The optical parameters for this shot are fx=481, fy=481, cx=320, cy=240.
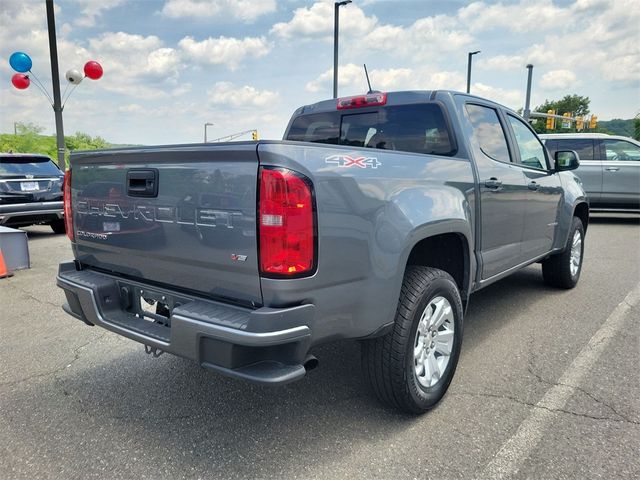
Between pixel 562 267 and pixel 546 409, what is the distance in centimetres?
278

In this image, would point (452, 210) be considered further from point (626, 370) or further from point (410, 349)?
point (626, 370)

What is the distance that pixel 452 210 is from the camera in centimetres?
288

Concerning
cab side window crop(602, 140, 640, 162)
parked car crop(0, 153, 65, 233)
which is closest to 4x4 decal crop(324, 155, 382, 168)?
parked car crop(0, 153, 65, 233)

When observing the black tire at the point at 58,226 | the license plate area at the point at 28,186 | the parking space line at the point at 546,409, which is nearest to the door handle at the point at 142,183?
the parking space line at the point at 546,409

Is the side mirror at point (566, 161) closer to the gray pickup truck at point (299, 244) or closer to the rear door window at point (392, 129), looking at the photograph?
the gray pickup truck at point (299, 244)

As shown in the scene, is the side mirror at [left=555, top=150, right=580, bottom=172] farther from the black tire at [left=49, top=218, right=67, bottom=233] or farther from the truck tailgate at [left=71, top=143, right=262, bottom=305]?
the black tire at [left=49, top=218, right=67, bottom=233]

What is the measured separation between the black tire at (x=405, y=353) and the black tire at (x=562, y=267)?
9.85 ft

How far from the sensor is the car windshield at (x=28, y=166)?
8484mm

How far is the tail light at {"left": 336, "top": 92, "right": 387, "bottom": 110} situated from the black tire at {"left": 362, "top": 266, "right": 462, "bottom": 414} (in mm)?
1445

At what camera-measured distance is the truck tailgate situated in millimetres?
2074

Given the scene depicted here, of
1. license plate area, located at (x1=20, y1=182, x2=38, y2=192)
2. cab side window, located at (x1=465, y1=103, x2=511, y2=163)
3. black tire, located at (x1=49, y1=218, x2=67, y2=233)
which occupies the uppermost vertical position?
cab side window, located at (x1=465, y1=103, x2=511, y2=163)

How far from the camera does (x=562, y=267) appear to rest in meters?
5.13

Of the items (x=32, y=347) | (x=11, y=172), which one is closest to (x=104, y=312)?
(x=32, y=347)

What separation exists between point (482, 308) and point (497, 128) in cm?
178
